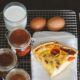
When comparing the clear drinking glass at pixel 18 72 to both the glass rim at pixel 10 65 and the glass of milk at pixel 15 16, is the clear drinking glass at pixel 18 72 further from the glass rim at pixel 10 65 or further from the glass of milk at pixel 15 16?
the glass of milk at pixel 15 16

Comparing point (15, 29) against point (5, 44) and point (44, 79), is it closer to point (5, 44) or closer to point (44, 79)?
point (5, 44)

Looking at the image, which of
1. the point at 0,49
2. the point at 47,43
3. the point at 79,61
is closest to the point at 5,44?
the point at 0,49

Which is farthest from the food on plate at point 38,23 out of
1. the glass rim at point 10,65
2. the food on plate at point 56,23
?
the glass rim at point 10,65

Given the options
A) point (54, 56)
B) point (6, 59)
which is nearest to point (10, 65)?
point (6, 59)

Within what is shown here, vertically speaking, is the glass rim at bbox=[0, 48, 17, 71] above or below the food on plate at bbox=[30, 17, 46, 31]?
below

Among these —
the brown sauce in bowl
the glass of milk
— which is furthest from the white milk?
the brown sauce in bowl

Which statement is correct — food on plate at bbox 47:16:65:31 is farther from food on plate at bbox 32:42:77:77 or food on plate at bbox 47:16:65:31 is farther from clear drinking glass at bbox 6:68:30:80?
clear drinking glass at bbox 6:68:30:80
